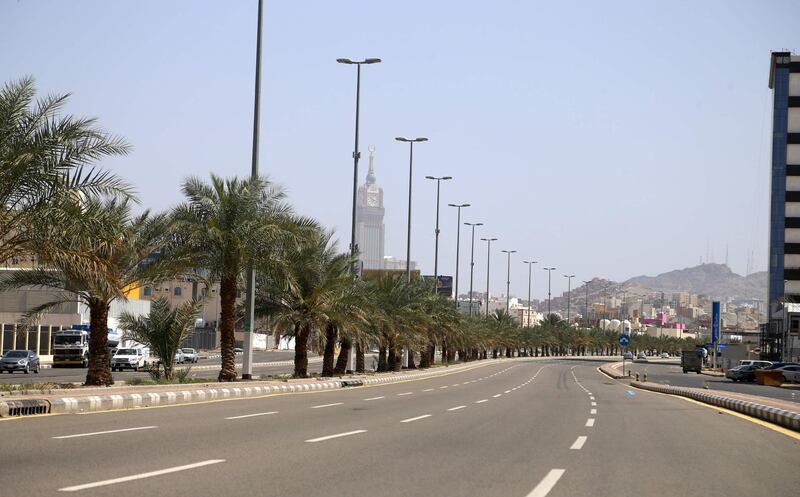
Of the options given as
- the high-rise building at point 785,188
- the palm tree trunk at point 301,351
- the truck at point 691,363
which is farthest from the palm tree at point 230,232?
the high-rise building at point 785,188

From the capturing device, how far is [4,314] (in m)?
71.4

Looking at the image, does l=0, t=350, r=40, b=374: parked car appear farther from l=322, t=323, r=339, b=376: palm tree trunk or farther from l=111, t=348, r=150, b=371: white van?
l=322, t=323, r=339, b=376: palm tree trunk

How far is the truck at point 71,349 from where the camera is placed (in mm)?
59312

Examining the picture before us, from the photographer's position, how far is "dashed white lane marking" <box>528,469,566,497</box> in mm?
9367

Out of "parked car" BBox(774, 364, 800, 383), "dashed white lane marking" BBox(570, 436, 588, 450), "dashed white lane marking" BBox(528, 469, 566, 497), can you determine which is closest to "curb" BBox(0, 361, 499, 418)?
"dashed white lane marking" BBox(570, 436, 588, 450)

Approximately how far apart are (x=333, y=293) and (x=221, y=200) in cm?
884

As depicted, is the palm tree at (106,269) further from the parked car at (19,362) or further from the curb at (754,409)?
the parked car at (19,362)

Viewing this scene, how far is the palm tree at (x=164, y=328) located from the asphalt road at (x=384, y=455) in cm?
1218

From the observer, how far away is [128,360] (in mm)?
62250

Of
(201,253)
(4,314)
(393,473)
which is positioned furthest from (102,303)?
(4,314)

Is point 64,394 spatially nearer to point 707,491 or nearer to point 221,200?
point 221,200

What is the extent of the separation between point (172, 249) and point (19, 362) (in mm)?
23754

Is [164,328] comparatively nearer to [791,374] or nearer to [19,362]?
[19,362]

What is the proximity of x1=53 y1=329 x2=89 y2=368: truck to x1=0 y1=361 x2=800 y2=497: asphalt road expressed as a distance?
41389 millimetres
